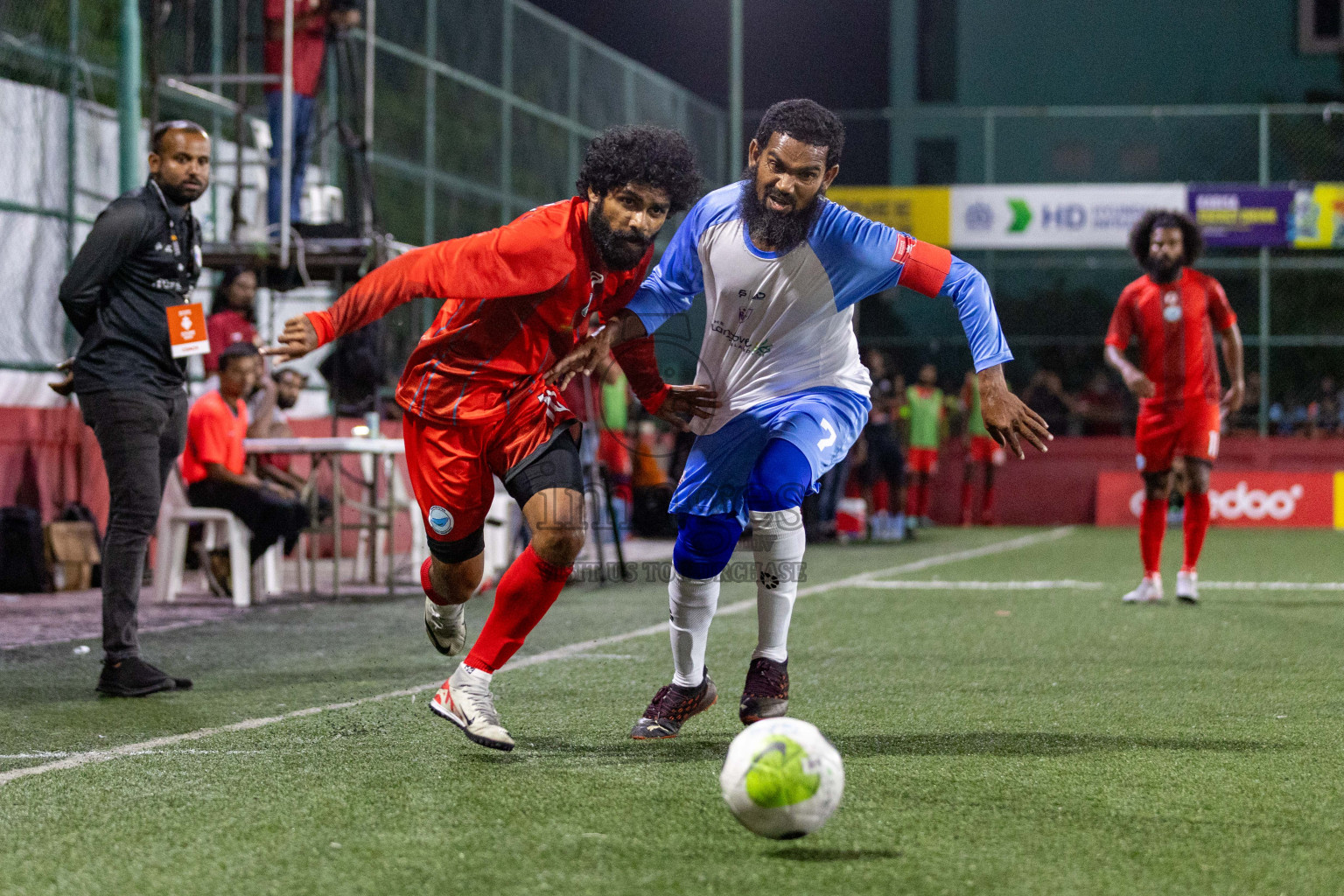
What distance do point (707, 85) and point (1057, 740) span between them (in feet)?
89.1

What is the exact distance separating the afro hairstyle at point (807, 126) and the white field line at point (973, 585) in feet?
20.0

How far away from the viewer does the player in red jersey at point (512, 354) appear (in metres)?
4.54

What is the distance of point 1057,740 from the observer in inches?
187

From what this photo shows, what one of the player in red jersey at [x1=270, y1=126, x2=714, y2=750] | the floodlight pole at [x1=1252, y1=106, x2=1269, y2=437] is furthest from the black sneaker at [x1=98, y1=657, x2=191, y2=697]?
the floodlight pole at [x1=1252, y1=106, x2=1269, y2=437]

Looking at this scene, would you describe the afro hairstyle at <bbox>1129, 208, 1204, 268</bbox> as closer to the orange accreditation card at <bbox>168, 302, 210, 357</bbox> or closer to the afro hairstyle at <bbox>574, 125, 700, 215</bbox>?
the afro hairstyle at <bbox>574, 125, 700, 215</bbox>

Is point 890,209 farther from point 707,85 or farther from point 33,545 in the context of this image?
point 33,545

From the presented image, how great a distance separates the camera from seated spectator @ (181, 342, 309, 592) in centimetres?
956

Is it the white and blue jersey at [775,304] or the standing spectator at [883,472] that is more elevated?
the white and blue jersey at [775,304]

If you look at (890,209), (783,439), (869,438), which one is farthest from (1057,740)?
(890,209)

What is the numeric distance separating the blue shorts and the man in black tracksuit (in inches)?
86.6

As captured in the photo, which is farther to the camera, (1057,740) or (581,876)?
(1057,740)

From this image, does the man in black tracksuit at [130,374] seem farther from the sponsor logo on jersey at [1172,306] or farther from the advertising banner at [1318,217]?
the advertising banner at [1318,217]

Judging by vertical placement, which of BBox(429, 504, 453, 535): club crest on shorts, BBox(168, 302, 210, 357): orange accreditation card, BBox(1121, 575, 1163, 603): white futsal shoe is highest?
BBox(168, 302, 210, 357): orange accreditation card

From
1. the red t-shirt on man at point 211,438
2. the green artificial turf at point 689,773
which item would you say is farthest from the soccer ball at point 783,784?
the red t-shirt on man at point 211,438
